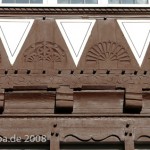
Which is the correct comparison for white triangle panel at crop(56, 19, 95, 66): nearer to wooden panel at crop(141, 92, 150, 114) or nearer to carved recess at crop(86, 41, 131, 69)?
carved recess at crop(86, 41, 131, 69)

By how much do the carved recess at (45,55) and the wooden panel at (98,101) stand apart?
111cm

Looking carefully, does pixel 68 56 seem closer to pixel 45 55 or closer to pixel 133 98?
pixel 45 55

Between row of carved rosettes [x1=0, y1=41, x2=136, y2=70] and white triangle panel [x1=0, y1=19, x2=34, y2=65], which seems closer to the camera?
row of carved rosettes [x1=0, y1=41, x2=136, y2=70]

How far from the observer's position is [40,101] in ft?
50.9

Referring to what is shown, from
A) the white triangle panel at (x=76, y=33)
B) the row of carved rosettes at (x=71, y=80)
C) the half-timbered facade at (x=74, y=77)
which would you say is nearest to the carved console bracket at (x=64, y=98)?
the half-timbered facade at (x=74, y=77)

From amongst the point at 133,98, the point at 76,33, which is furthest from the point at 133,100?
the point at 76,33

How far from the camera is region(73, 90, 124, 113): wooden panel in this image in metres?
15.5

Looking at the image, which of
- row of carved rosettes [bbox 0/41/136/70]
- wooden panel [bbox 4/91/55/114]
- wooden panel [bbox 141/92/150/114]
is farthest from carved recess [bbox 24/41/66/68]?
wooden panel [bbox 141/92/150/114]

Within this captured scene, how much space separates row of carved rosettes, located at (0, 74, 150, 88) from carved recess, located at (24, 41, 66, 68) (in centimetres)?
64

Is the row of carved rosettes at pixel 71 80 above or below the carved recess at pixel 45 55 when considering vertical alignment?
below

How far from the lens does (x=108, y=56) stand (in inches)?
652

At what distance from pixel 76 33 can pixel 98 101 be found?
5.89 feet

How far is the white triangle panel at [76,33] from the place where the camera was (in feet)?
54.2

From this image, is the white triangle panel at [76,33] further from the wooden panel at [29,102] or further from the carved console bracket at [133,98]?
the carved console bracket at [133,98]
